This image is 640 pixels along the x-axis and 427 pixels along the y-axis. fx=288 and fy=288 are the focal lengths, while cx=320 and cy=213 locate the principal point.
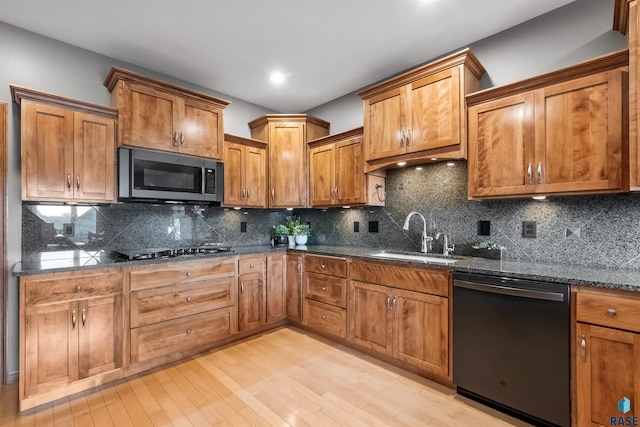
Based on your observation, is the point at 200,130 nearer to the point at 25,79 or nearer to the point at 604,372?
the point at 25,79

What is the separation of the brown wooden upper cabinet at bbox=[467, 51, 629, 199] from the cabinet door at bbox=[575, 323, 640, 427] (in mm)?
863

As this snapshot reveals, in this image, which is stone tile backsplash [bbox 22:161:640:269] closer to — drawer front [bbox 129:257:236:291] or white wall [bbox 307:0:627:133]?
drawer front [bbox 129:257:236:291]

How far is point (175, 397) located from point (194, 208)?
1902mm

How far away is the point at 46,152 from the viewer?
221cm

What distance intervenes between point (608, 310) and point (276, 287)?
2769 mm

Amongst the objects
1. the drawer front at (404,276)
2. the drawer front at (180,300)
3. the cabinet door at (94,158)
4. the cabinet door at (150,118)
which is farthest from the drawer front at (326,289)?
the cabinet door at (94,158)

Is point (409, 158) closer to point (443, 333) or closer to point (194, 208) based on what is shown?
point (443, 333)

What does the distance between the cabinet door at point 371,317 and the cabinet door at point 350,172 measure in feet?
3.08

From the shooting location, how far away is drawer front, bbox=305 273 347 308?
113 inches

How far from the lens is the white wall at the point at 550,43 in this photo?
2014mm

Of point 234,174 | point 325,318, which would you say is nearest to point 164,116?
point 234,174

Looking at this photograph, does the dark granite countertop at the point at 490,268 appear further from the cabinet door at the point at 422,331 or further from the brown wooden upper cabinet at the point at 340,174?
the brown wooden upper cabinet at the point at 340,174

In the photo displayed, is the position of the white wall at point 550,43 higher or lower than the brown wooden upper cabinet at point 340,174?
higher

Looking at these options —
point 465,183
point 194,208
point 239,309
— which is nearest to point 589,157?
point 465,183
